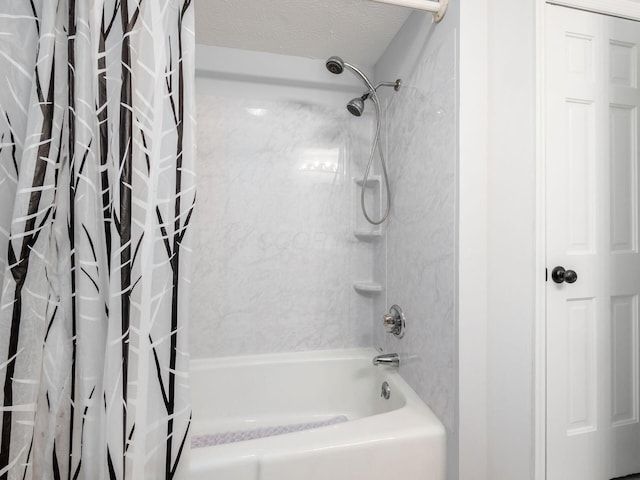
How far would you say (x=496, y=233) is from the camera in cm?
107

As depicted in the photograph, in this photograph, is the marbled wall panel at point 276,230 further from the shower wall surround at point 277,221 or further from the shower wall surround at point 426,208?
the shower wall surround at point 426,208

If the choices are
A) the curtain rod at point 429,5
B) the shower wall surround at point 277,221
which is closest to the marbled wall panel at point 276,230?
the shower wall surround at point 277,221

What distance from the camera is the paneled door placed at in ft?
3.09

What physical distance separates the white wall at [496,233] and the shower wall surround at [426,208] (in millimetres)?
46

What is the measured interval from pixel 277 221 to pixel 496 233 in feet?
3.50

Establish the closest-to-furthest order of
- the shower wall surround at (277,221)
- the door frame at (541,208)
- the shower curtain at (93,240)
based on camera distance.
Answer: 1. the shower curtain at (93,240)
2. the door frame at (541,208)
3. the shower wall surround at (277,221)

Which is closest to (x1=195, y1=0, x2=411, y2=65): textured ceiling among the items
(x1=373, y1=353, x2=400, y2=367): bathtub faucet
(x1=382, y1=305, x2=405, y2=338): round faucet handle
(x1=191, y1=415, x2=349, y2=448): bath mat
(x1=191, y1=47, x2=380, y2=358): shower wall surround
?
(x1=191, y1=47, x2=380, y2=358): shower wall surround

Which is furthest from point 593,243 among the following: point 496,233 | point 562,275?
point 496,233

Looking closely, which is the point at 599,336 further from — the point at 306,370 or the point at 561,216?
the point at 306,370

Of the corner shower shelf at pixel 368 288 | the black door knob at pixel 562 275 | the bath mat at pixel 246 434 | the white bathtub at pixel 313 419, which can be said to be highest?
the black door knob at pixel 562 275

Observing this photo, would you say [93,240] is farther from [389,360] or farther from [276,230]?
[389,360]

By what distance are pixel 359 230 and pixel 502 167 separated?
875mm

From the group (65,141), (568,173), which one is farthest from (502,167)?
(65,141)

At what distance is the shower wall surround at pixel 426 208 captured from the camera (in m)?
1.12
